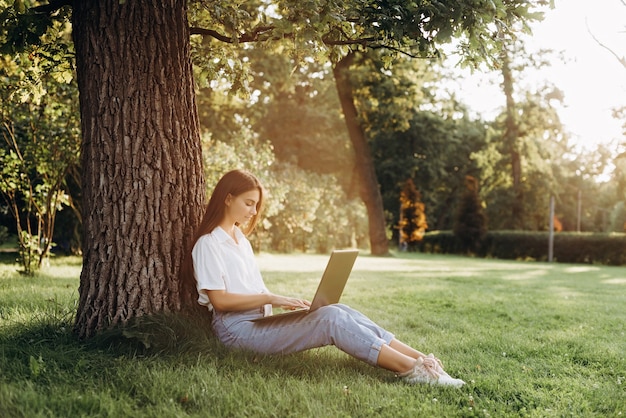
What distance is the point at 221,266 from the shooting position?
173 inches

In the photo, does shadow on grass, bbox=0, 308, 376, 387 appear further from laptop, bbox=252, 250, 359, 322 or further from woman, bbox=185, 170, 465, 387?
laptop, bbox=252, 250, 359, 322

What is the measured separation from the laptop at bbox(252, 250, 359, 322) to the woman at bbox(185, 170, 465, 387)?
0.05 meters

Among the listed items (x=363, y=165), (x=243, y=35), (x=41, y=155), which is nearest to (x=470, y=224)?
(x=363, y=165)

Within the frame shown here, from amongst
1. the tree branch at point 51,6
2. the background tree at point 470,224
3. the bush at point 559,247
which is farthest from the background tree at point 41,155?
the background tree at point 470,224

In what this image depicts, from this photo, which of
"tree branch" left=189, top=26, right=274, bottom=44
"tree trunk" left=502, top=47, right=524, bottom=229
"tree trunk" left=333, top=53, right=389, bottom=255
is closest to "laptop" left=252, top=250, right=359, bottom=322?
"tree branch" left=189, top=26, right=274, bottom=44

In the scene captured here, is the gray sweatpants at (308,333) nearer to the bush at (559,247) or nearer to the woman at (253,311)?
the woman at (253,311)

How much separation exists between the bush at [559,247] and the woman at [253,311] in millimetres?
25589

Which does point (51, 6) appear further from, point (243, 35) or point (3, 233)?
point (3, 233)

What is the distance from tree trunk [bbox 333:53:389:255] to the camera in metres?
23.5

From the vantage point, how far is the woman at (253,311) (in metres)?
4.12

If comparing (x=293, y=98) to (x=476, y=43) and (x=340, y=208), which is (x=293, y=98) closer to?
(x=340, y=208)

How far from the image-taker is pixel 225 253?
4.48 metres

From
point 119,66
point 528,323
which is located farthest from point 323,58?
point 528,323

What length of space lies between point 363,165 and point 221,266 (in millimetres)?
19936
